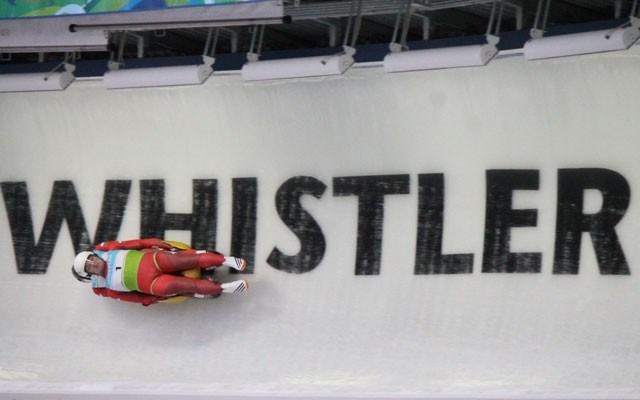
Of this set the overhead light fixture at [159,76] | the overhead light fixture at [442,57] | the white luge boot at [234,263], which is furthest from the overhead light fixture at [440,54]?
the white luge boot at [234,263]

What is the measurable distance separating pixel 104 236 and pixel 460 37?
3043 mm

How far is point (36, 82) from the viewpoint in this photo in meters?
8.37

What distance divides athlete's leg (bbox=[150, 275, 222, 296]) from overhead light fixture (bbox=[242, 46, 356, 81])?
156 centimetres

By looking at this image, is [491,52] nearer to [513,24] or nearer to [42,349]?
[513,24]

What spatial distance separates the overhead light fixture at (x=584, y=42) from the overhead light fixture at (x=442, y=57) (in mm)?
276

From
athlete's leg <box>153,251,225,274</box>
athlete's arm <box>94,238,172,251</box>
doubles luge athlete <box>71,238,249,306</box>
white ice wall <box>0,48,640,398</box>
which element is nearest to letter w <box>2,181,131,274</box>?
white ice wall <box>0,48,640,398</box>

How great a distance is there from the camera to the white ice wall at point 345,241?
6781mm

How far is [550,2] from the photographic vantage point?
7.37 metres

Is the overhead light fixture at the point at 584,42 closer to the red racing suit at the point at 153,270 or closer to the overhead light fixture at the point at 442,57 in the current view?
the overhead light fixture at the point at 442,57

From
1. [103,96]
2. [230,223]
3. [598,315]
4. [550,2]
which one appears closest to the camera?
[598,315]

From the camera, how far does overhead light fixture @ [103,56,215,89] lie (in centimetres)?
785

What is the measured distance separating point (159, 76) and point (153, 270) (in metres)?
1.52

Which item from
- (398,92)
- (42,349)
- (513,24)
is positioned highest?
(513,24)

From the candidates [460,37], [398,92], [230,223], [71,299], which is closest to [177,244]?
[230,223]
